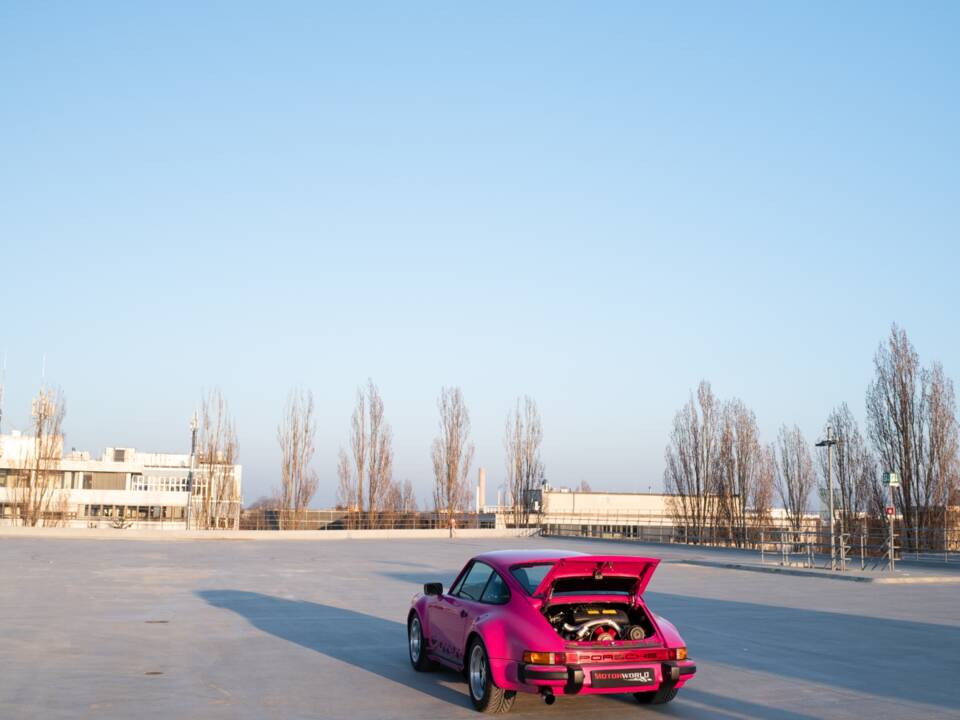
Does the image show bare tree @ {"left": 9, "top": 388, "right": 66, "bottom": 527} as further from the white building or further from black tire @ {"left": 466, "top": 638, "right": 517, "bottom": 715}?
black tire @ {"left": 466, "top": 638, "right": 517, "bottom": 715}

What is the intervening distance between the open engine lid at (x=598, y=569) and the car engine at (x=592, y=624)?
230 millimetres

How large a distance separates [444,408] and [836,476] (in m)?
23.6

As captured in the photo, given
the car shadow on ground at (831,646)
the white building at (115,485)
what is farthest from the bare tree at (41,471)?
the car shadow on ground at (831,646)

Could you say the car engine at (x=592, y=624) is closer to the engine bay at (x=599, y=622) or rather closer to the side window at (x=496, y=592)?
the engine bay at (x=599, y=622)

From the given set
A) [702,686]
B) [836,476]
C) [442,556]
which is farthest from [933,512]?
[702,686]

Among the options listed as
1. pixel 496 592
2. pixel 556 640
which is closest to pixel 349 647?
pixel 496 592

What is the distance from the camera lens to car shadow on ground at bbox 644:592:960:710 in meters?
10.6

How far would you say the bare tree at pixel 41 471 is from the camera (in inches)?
2063

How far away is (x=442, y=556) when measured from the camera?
1296 inches

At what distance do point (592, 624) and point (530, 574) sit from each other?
797mm

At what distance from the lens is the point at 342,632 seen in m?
14.2

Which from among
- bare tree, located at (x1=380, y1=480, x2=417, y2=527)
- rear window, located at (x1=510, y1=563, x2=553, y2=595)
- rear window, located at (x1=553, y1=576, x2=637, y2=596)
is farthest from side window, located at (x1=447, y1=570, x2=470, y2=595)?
bare tree, located at (x1=380, y1=480, x2=417, y2=527)

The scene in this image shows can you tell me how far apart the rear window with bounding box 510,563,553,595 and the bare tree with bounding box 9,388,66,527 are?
48.8 metres

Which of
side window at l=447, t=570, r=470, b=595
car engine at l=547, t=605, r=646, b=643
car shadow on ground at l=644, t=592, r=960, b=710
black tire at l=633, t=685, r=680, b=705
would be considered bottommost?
car shadow on ground at l=644, t=592, r=960, b=710
